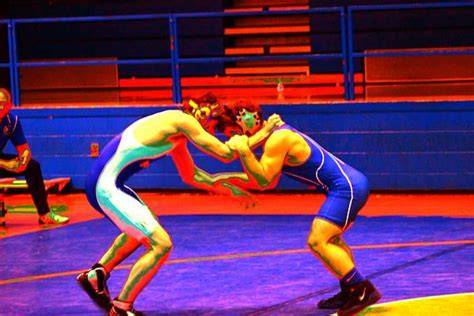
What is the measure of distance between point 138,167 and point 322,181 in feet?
4.11

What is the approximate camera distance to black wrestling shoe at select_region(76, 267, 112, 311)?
796 centimetres

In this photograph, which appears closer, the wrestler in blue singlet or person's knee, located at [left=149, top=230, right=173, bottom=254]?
person's knee, located at [left=149, top=230, right=173, bottom=254]

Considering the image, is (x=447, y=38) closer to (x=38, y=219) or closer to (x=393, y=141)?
(x=393, y=141)

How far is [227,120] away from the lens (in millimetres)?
7840

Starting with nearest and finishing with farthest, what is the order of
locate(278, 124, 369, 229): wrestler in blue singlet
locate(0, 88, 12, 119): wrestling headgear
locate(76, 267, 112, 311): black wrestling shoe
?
locate(278, 124, 369, 229): wrestler in blue singlet
locate(76, 267, 112, 311): black wrestling shoe
locate(0, 88, 12, 119): wrestling headgear

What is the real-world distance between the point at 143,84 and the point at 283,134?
9970 mm

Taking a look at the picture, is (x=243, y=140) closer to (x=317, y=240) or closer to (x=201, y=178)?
(x=201, y=178)

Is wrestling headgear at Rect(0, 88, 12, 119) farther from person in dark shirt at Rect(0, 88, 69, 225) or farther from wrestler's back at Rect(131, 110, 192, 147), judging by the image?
wrestler's back at Rect(131, 110, 192, 147)

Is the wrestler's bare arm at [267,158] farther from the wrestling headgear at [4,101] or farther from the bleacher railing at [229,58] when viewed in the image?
the bleacher railing at [229,58]

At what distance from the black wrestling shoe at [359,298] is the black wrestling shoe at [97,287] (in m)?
1.62

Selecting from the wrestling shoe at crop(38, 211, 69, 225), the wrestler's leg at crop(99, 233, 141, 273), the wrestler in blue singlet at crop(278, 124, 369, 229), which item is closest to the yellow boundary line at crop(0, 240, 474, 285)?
the wrestler's leg at crop(99, 233, 141, 273)

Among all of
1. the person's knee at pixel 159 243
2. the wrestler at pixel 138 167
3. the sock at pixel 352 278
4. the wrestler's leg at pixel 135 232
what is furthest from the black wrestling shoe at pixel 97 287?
the sock at pixel 352 278

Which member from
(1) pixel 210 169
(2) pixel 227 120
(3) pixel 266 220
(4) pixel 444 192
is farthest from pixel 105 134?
(2) pixel 227 120

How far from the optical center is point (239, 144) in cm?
751
